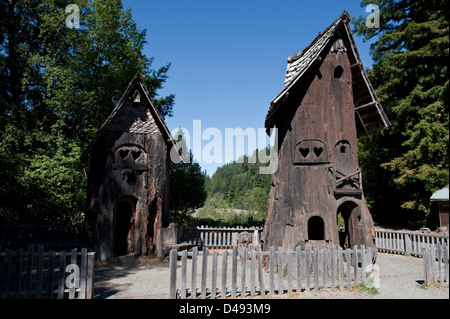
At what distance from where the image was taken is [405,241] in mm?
15312

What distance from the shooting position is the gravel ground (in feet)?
25.9

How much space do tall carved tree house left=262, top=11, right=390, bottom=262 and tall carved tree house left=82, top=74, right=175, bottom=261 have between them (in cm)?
500

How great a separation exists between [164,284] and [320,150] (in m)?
7.02

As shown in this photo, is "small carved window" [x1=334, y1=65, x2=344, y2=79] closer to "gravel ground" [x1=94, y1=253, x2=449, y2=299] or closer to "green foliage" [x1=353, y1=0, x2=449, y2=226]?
"green foliage" [x1=353, y1=0, x2=449, y2=226]

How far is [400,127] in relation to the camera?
53.7ft

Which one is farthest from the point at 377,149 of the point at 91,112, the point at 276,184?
the point at 91,112

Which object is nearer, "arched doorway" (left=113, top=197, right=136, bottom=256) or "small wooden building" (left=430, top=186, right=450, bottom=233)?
"small wooden building" (left=430, top=186, right=450, bottom=233)

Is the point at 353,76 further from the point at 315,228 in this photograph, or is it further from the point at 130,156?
the point at 130,156

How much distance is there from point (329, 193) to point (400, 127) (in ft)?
28.6

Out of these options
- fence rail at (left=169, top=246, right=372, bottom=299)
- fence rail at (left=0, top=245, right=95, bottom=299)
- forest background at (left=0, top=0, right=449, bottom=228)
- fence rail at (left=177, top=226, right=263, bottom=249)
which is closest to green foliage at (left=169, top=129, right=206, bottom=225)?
forest background at (left=0, top=0, right=449, bottom=228)

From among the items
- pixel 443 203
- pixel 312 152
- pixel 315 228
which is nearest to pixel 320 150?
pixel 312 152

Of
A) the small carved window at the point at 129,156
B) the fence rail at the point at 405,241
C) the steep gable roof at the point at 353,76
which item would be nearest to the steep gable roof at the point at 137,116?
the small carved window at the point at 129,156

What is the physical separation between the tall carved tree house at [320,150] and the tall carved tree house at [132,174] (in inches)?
197
